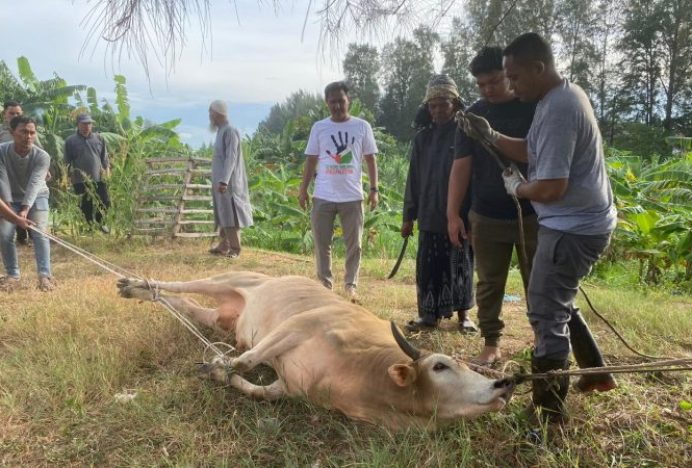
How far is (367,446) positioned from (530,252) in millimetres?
1713

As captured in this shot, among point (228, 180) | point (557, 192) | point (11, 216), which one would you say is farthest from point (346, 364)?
point (228, 180)

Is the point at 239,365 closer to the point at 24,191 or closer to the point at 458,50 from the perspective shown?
the point at 458,50

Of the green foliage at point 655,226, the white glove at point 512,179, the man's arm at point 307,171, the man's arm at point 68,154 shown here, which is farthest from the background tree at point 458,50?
the man's arm at point 68,154

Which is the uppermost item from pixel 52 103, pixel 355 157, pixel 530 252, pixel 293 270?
pixel 52 103

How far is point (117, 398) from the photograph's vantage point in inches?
125

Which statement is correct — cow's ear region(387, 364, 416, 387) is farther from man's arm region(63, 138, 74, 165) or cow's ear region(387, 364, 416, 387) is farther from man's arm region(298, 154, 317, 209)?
man's arm region(63, 138, 74, 165)

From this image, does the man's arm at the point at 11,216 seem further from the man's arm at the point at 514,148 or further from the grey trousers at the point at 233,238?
the man's arm at the point at 514,148

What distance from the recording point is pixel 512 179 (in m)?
2.87

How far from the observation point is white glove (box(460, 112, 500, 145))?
3035 millimetres

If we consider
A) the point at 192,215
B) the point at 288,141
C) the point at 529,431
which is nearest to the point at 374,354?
the point at 529,431

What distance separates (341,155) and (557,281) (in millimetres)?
3399

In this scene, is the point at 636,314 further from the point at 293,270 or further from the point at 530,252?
the point at 293,270

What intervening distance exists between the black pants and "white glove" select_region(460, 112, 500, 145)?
7.82 metres

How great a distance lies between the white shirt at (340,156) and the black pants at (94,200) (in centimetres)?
526
